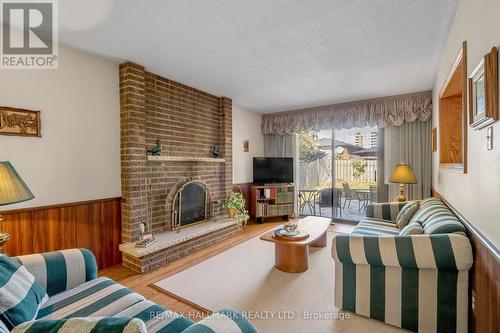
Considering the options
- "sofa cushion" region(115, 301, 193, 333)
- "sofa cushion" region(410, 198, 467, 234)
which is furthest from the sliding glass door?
"sofa cushion" region(115, 301, 193, 333)

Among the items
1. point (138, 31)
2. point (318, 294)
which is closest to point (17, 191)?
point (138, 31)

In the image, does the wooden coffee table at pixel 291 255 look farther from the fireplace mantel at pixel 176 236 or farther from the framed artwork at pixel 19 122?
the framed artwork at pixel 19 122

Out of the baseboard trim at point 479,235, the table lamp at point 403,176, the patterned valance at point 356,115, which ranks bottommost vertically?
the baseboard trim at point 479,235

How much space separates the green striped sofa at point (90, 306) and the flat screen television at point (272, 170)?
12.6ft

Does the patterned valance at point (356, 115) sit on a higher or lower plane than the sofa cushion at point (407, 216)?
higher

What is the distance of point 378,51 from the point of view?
8.60 ft

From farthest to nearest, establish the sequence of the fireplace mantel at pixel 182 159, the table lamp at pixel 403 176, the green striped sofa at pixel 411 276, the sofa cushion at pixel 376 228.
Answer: the table lamp at pixel 403 176 < the fireplace mantel at pixel 182 159 < the sofa cushion at pixel 376 228 < the green striped sofa at pixel 411 276

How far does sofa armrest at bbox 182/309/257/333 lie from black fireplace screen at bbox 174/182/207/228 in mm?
2716

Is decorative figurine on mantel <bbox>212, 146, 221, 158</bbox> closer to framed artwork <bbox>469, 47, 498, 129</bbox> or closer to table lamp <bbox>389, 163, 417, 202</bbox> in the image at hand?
table lamp <bbox>389, 163, 417, 202</bbox>

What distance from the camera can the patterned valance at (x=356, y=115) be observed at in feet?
13.2

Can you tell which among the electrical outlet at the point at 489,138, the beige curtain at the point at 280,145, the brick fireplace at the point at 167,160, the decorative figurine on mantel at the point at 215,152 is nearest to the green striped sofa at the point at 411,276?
the electrical outlet at the point at 489,138

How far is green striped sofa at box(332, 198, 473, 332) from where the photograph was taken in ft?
5.27

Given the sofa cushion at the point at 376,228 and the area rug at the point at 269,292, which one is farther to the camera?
the sofa cushion at the point at 376,228

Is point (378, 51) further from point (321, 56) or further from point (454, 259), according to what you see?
point (454, 259)
